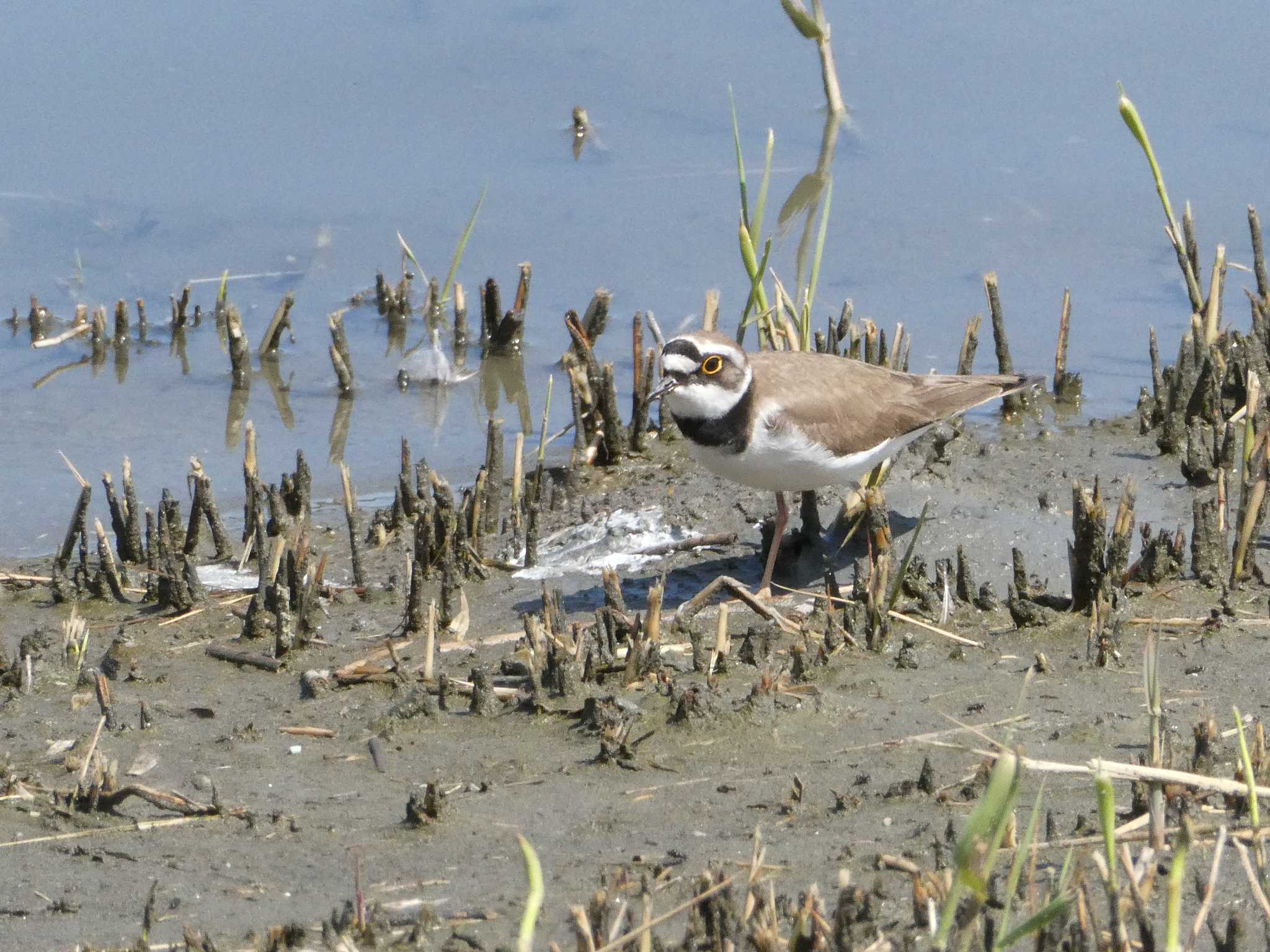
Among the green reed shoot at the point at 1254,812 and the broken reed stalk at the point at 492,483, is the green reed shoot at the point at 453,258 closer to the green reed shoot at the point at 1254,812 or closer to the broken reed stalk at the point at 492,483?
the broken reed stalk at the point at 492,483

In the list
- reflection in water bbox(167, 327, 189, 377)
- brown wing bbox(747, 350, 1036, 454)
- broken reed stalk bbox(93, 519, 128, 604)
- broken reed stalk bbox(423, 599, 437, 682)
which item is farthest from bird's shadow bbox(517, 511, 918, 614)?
reflection in water bbox(167, 327, 189, 377)

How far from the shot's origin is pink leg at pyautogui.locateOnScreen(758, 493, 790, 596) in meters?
6.83

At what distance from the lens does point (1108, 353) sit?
9.91m

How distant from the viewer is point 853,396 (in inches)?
282

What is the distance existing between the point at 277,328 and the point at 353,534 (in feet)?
10.0

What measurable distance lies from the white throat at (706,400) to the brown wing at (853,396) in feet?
0.41

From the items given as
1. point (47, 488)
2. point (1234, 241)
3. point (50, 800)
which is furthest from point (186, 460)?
point (1234, 241)

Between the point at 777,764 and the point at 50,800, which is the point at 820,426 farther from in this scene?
the point at 50,800

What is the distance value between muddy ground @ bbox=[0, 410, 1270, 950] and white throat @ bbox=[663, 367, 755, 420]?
2.71 feet

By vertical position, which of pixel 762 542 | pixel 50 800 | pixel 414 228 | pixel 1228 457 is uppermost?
pixel 414 228

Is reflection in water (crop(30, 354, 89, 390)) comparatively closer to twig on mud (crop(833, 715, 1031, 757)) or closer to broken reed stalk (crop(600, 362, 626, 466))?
broken reed stalk (crop(600, 362, 626, 466))

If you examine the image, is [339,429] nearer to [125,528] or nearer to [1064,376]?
[125,528]

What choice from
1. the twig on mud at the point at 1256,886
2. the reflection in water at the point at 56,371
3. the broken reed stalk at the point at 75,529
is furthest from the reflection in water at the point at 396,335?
the twig on mud at the point at 1256,886

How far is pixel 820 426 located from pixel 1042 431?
2321 mm
